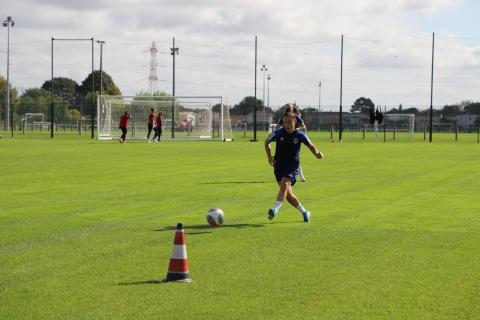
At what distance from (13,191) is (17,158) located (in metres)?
12.1

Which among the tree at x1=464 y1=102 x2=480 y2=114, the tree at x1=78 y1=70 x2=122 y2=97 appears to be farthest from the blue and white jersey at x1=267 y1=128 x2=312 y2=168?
the tree at x1=78 y1=70 x2=122 y2=97

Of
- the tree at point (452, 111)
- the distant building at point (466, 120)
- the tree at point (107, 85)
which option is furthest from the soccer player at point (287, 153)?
the tree at point (107, 85)

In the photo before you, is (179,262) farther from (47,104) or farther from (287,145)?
(47,104)

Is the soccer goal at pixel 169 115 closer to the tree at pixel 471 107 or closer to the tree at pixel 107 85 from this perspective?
the tree at pixel 471 107

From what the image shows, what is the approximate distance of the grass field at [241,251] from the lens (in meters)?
6.67

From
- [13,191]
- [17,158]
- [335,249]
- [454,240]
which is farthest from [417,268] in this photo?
[17,158]

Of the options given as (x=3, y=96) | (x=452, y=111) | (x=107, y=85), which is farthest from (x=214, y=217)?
(x=107, y=85)

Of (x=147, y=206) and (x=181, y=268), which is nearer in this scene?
(x=181, y=268)

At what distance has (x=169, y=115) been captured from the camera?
59.1 m

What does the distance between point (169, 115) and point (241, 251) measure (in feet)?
165

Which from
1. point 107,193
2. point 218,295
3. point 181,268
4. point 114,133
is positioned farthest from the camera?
point 114,133

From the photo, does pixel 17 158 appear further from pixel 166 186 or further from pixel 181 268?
pixel 181 268

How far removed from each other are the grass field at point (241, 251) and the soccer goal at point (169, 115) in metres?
39.0

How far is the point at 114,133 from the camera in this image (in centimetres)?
5684
